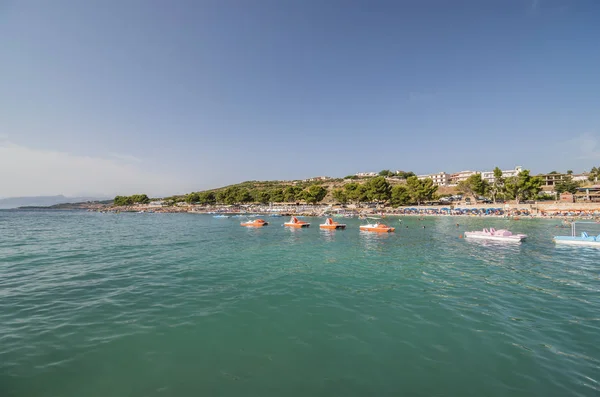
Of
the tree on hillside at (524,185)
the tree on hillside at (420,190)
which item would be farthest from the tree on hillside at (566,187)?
the tree on hillside at (420,190)

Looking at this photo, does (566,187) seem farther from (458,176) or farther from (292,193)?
(292,193)

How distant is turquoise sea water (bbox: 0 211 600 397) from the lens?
617cm

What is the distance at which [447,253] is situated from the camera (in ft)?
76.2

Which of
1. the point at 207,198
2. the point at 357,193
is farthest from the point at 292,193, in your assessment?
the point at 207,198

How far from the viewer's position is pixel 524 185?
75.6 meters

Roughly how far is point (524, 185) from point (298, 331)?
91.9 meters

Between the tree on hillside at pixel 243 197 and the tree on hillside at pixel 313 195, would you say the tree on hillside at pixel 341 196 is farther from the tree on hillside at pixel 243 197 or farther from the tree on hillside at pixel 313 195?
the tree on hillside at pixel 243 197

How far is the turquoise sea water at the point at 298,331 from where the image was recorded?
20.2ft

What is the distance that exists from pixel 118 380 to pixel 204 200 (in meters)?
142

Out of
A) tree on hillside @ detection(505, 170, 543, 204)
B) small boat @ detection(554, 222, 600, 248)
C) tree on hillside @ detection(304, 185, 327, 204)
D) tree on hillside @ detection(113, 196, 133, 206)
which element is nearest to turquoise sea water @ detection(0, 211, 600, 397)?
small boat @ detection(554, 222, 600, 248)

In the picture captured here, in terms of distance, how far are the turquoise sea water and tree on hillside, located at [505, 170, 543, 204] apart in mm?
72578

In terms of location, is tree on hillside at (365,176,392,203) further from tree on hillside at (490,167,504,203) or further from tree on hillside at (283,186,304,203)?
tree on hillside at (283,186,304,203)

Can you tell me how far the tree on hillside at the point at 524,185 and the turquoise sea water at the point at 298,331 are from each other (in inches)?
2857

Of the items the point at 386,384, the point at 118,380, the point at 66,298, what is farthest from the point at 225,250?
the point at 386,384
